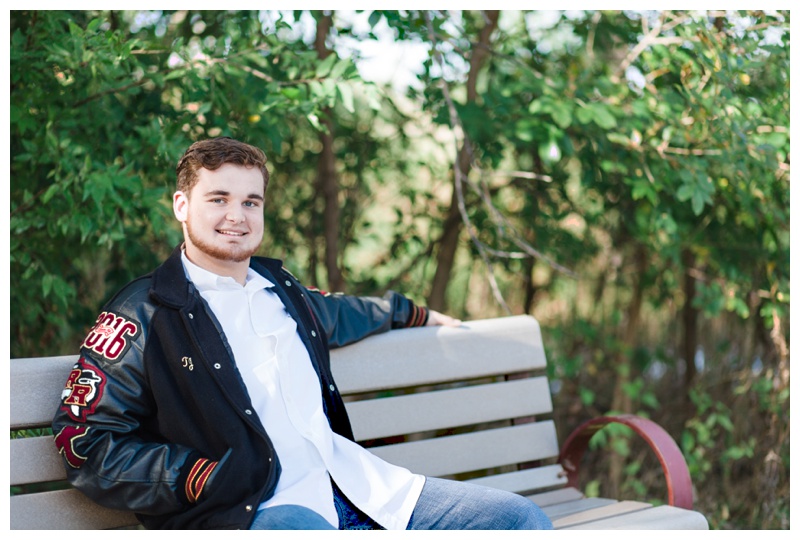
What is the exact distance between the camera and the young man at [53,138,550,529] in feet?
7.57

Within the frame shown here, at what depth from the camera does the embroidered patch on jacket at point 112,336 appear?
236cm

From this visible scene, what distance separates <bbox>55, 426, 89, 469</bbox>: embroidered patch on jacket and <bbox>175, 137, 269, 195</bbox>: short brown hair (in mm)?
705

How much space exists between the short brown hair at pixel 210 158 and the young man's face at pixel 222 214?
15mm

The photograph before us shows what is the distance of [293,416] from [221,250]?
50 centimetres

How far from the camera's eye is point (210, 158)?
8.27ft

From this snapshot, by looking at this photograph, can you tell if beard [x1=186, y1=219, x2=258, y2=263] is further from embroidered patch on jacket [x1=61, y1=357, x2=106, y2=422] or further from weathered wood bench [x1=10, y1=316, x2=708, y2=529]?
weathered wood bench [x1=10, y1=316, x2=708, y2=529]

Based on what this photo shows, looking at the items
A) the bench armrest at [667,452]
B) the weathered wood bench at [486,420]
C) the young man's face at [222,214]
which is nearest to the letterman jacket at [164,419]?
the young man's face at [222,214]

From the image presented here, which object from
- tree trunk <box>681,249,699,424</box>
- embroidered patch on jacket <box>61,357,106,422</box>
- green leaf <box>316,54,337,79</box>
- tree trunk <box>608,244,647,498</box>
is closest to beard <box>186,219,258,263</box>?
Result: embroidered patch on jacket <box>61,357,106,422</box>

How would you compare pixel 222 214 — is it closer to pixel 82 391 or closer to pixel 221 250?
pixel 221 250

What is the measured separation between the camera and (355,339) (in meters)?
3.03

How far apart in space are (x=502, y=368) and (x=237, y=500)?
1.32 metres

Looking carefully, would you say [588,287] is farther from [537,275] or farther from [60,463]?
[60,463]
